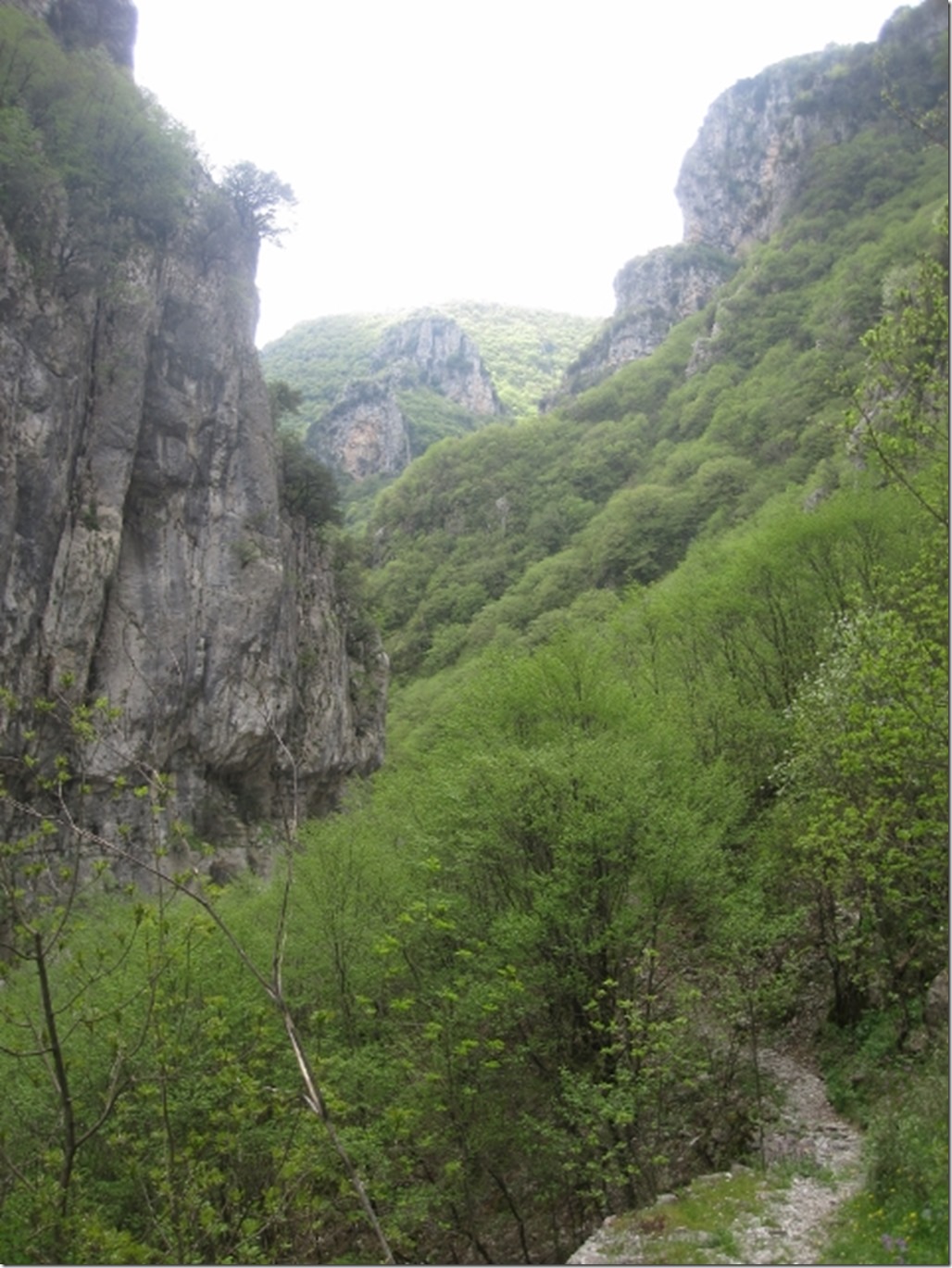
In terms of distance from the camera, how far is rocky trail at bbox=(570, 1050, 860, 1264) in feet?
29.5

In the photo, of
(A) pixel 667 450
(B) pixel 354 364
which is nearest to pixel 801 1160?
(A) pixel 667 450

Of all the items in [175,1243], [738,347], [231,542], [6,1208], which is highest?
[738,347]

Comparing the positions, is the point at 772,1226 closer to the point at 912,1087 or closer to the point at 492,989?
the point at 912,1087

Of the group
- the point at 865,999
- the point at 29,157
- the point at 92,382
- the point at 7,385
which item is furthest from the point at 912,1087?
the point at 29,157

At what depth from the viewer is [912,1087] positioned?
432 inches

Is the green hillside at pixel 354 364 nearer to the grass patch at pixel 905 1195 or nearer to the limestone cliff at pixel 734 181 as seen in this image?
the limestone cliff at pixel 734 181

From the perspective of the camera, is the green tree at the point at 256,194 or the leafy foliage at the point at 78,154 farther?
the green tree at the point at 256,194

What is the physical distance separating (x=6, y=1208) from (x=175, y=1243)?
20.6 ft

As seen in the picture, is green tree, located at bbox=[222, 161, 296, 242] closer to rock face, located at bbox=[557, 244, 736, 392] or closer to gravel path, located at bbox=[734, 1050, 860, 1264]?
gravel path, located at bbox=[734, 1050, 860, 1264]

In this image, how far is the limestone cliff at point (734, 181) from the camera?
317 feet

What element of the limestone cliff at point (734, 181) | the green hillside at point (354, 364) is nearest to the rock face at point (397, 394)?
the green hillside at point (354, 364)

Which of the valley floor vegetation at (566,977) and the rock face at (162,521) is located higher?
the rock face at (162,521)

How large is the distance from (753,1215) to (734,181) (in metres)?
138

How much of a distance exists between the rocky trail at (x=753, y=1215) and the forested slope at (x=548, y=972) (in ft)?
1.11
